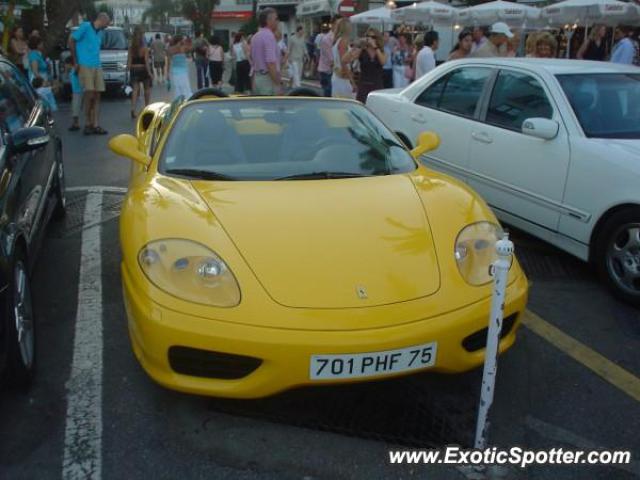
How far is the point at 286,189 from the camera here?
3.20 metres

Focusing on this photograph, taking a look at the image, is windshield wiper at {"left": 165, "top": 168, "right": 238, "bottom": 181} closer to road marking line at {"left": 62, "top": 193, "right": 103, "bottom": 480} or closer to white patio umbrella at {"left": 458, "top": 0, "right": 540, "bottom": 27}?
road marking line at {"left": 62, "top": 193, "right": 103, "bottom": 480}

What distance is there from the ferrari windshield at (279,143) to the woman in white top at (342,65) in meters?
5.20

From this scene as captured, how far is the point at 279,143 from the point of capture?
3.70m

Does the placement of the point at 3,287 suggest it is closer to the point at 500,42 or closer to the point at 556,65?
the point at 556,65

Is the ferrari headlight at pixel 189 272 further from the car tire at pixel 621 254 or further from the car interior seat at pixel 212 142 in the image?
the car tire at pixel 621 254

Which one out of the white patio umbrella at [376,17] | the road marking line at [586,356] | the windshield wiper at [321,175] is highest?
the white patio umbrella at [376,17]

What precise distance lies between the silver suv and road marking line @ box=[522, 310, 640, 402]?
45.4 feet

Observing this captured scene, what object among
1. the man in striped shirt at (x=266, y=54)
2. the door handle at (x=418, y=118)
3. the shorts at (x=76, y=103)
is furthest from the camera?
the shorts at (x=76, y=103)

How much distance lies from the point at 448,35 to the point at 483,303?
21.4 meters

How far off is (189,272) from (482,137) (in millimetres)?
3105

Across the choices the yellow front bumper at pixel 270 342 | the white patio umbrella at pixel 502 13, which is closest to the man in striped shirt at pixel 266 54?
the yellow front bumper at pixel 270 342

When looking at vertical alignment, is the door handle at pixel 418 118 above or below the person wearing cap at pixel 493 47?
below

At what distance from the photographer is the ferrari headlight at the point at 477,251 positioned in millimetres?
2789

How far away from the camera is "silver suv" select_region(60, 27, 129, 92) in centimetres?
1597
